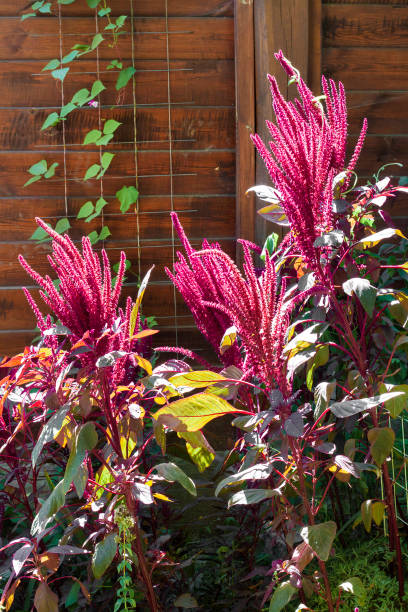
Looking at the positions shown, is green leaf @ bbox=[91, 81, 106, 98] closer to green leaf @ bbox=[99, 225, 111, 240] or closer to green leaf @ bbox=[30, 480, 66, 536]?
green leaf @ bbox=[99, 225, 111, 240]

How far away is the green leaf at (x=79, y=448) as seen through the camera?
1205 millimetres

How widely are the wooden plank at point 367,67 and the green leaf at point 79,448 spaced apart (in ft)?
6.27

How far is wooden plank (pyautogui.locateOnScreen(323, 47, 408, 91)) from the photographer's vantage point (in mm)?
2512

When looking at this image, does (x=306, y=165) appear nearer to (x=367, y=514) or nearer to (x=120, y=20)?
(x=367, y=514)

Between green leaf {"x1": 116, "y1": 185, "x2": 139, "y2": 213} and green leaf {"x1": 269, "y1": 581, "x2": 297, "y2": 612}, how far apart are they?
158 cm

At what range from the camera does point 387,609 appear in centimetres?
157

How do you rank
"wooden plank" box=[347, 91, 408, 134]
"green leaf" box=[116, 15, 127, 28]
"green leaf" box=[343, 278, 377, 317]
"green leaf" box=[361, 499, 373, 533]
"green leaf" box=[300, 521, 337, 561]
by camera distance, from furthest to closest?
1. "wooden plank" box=[347, 91, 408, 134]
2. "green leaf" box=[116, 15, 127, 28]
3. "green leaf" box=[361, 499, 373, 533]
4. "green leaf" box=[343, 278, 377, 317]
5. "green leaf" box=[300, 521, 337, 561]

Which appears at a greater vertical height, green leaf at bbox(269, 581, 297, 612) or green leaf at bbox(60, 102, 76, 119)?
green leaf at bbox(60, 102, 76, 119)

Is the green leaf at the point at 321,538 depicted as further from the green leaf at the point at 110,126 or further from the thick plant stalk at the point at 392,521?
the green leaf at the point at 110,126

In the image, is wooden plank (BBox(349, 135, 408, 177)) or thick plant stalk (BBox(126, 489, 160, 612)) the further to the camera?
wooden plank (BBox(349, 135, 408, 177))

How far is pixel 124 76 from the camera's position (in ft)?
7.82

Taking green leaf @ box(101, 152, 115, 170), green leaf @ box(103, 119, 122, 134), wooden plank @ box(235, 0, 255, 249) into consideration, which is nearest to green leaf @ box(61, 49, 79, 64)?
green leaf @ box(103, 119, 122, 134)

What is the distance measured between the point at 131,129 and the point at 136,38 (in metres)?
0.35

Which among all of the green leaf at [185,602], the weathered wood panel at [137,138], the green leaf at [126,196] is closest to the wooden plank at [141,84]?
the weathered wood panel at [137,138]
